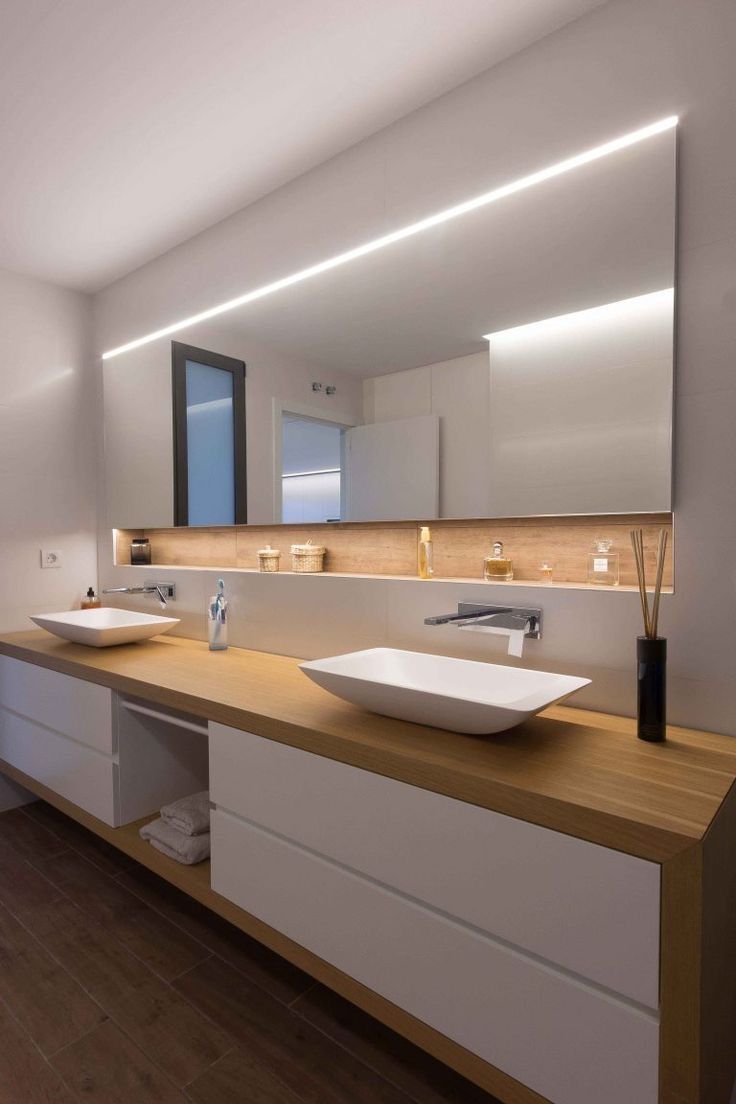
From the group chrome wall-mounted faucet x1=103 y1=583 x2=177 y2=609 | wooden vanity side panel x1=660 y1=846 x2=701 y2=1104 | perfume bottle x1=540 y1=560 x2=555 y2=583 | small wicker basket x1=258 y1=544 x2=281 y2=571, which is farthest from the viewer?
chrome wall-mounted faucet x1=103 y1=583 x2=177 y2=609

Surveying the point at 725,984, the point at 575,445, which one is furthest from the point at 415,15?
the point at 725,984

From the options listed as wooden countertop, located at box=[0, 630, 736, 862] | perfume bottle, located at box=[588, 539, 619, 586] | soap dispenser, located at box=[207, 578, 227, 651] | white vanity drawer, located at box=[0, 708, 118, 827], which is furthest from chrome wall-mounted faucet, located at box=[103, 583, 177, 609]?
perfume bottle, located at box=[588, 539, 619, 586]

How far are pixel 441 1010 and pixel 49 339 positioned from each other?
2997 mm

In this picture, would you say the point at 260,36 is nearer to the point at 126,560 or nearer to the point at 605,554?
the point at 605,554

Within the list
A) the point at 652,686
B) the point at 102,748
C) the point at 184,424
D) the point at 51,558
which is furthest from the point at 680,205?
the point at 51,558

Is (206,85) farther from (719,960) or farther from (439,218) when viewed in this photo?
(719,960)

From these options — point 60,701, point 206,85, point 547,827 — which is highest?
point 206,85

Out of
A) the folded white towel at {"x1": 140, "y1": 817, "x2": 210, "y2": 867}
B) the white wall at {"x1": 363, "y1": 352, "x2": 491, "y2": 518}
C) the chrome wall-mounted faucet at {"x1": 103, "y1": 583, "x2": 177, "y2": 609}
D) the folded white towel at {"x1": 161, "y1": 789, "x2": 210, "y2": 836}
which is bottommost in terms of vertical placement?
the folded white towel at {"x1": 140, "y1": 817, "x2": 210, "y2": 867}

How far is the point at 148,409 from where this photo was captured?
9.33 ft

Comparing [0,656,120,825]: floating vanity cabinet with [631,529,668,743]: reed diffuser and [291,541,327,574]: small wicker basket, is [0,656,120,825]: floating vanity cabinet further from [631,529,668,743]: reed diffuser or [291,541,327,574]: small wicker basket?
[631,529,668,743]: reed diffuser

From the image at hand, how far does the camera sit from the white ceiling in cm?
149

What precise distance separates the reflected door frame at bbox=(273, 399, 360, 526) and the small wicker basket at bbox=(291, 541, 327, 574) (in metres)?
0.14

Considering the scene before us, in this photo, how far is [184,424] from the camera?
8.81 ft

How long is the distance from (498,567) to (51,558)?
2177 millimetres
